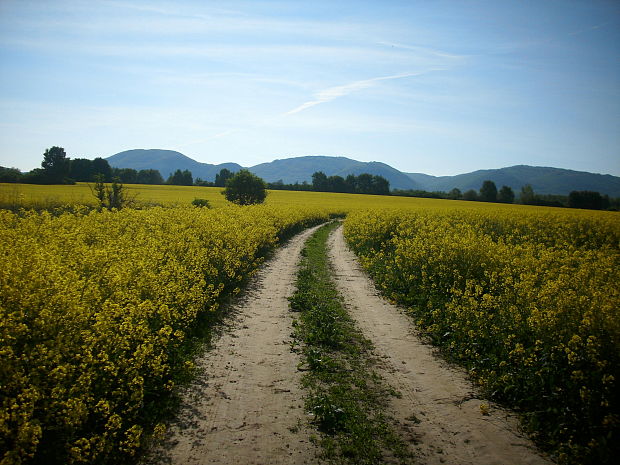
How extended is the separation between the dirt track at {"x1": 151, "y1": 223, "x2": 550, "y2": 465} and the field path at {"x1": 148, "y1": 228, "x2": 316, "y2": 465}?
1cm

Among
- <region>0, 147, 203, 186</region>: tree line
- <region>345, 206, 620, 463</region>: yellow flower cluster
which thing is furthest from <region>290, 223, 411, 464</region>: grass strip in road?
<region>0, 147, 203, 186</region>: tree line

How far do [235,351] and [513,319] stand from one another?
5.61 meters

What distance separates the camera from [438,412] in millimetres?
5883

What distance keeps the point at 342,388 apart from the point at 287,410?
112 centimetres

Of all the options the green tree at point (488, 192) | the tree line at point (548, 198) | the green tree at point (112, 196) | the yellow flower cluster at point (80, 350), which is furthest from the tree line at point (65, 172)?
the green tree at point (488, 192)

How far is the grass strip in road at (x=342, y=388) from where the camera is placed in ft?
16.2

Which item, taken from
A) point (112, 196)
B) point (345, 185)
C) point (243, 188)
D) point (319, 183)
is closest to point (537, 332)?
point (112, 196)

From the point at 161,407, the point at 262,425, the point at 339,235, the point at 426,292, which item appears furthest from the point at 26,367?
the point at 339,235

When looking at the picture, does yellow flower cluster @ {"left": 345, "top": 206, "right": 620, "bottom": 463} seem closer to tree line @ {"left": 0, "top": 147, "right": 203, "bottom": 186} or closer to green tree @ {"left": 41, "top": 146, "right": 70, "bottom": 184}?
tree line @ {"left": 0, "top": 147, "right": 203, "bottom": 186}

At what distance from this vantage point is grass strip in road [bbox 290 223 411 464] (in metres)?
4.94

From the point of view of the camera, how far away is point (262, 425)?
539cm

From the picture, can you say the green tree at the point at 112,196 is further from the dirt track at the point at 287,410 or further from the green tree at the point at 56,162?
the green tree at the point at 56,162

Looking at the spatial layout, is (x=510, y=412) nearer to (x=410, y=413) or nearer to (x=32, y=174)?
(x=410, y=413)

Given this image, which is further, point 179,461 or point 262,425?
point 262,425
